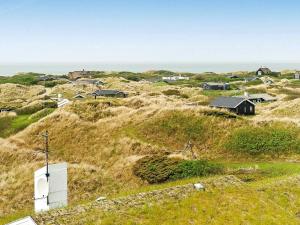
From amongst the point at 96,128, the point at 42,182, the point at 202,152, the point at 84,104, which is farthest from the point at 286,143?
the point at 84,104

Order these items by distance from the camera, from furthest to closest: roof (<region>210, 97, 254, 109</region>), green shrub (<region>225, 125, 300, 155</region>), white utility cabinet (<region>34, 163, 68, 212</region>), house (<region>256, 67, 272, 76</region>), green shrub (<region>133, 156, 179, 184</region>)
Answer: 1. house (<region>256, 67, 272, 76</region>)
2. roof (<region>210, 97, 254, 109</region>)
3. green shrub (<region>225, 125, 300, 155</region>)
4. green shrub (<region>133, 156, 179, 184</region>)
5. white utility cabinet (<region>34, 163, 68, 212</region>)

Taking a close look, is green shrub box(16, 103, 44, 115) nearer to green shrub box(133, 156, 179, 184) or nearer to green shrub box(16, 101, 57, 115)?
green shrub box(16, 101, 57, 115)

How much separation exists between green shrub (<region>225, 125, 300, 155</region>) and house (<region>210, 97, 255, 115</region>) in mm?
25307

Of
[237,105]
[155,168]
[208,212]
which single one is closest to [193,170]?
[155,168]

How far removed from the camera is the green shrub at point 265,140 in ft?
133

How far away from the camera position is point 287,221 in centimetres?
1784

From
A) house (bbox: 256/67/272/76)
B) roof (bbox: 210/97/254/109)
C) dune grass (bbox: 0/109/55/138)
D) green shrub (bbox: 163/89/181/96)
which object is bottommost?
dune grass (bbox: 0/109/55/138)

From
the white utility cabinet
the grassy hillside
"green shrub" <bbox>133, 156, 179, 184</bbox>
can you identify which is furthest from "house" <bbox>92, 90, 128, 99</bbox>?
the white utility cabinet

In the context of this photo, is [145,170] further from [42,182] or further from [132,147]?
[42,182]

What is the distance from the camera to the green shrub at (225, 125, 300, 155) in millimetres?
40531

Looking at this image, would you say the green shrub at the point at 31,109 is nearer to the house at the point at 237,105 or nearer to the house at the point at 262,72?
the house at the point at 237,105

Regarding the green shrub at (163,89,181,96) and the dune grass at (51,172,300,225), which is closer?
the dune grass at (51,172,300,225)

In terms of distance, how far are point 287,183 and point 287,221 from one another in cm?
695

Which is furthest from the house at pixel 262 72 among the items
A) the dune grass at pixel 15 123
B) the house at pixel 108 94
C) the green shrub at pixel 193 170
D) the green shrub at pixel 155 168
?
the green shrub at pixel 193 170
